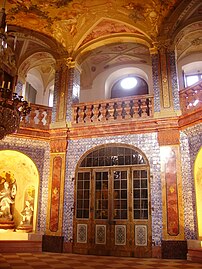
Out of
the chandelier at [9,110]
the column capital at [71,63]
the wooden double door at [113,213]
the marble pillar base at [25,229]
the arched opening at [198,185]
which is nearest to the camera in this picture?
the chandelier at [9,110]

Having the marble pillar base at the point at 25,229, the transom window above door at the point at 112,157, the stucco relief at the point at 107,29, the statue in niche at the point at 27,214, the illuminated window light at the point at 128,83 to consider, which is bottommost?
the marble pillar base at the point at 25,229

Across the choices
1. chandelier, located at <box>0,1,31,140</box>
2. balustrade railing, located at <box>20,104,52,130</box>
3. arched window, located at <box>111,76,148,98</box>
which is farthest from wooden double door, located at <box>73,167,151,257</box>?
arched window, located at <box>111,76,148,98</box>

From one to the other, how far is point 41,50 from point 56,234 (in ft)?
23.9

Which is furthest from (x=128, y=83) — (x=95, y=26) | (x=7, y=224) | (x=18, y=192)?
(x=7, y=224)

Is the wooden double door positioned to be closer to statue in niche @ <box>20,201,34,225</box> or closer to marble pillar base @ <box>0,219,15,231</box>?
statue in niche @ <box>20,201,34,225</box>

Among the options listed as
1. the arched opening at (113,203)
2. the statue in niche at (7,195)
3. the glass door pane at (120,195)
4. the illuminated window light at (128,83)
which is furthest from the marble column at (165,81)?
the statue in niche at (7,195)

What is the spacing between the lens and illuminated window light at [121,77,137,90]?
13.9 metres

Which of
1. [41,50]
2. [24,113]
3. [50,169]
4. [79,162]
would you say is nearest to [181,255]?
[79,162]

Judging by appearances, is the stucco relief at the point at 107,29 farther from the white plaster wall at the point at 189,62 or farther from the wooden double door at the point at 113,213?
the wooden double door at the point at 113,213

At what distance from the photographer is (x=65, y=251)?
9.49 meters

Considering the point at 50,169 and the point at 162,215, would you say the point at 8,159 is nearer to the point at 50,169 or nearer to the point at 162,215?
the point at 50,169

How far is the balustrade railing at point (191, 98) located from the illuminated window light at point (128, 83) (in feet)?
14.9

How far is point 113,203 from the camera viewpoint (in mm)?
9492

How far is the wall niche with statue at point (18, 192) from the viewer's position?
34.5 feet
